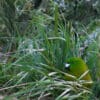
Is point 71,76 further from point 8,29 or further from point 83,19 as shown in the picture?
point 83,19

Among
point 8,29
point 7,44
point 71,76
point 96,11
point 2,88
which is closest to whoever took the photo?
point 71,76

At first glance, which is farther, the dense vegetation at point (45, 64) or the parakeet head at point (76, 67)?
the parakeet head at point (76, 67)

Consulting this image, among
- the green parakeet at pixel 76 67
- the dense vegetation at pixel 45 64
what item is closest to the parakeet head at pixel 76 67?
the green parakeet at pixel 76 67

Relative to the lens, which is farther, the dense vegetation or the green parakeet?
the green parakeet

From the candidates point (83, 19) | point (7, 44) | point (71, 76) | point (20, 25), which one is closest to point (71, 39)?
point (71, 76)

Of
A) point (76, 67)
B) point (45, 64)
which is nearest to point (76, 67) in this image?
point (76, 67)

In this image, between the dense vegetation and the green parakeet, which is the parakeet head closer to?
the green parakeet

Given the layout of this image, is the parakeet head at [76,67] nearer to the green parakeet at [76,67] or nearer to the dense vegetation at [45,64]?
the green parakeet at [76,67]

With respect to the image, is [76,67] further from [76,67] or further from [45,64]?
[45,64]

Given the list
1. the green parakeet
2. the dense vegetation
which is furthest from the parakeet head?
the dense vegetation

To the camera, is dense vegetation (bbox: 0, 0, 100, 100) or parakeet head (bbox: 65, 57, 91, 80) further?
parakeet head (bbox: 65, 57, 91, 80)

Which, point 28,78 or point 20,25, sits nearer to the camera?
point 28,78
